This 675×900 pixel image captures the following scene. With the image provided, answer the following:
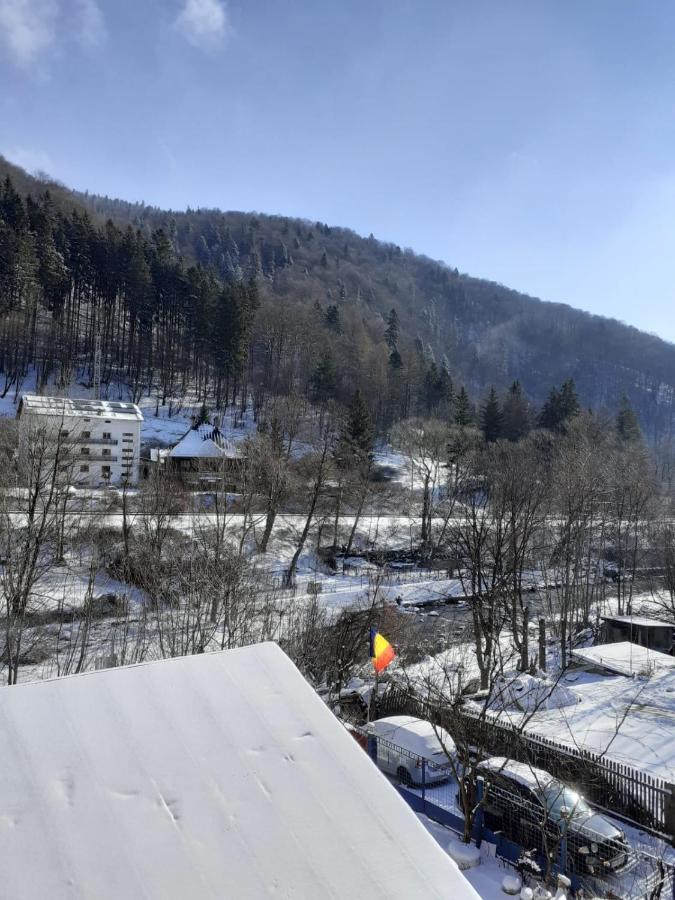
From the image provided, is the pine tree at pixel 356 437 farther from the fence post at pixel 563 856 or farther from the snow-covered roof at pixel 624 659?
the fence post at pixel 563 856

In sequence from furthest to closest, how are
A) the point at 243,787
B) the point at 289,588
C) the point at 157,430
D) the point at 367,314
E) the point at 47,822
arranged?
the point at 367,314 → the point at 157,430 → the point at 289,588 → the point at 243,787 → the point at 47,822

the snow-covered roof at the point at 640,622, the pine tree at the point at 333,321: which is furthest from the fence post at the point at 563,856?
the pine tree at the point at 333,321

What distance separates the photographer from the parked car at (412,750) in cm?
1281

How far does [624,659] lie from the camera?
21828 millimetres

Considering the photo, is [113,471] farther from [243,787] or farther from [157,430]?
A: [243,787]

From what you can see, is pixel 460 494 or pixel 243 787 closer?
pixel 243 787

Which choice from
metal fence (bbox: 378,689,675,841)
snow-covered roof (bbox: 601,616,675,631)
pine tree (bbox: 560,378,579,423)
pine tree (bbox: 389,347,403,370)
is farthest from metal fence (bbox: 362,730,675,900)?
pine tree (bbox: 389,347,403,370)

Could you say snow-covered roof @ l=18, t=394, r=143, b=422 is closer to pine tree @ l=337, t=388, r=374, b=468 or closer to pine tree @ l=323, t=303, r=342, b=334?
pine tree @ l=337, t=388, r=374, b=468

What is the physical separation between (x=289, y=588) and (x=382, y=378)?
136 feet

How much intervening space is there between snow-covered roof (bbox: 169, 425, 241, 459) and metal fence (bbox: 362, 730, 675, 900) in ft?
104

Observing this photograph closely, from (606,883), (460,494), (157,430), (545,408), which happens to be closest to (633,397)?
(545,408)

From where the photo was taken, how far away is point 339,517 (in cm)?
4075

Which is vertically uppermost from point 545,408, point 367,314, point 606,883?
point 367,314

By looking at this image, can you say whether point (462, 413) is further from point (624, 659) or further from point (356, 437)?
point (624, 659)
